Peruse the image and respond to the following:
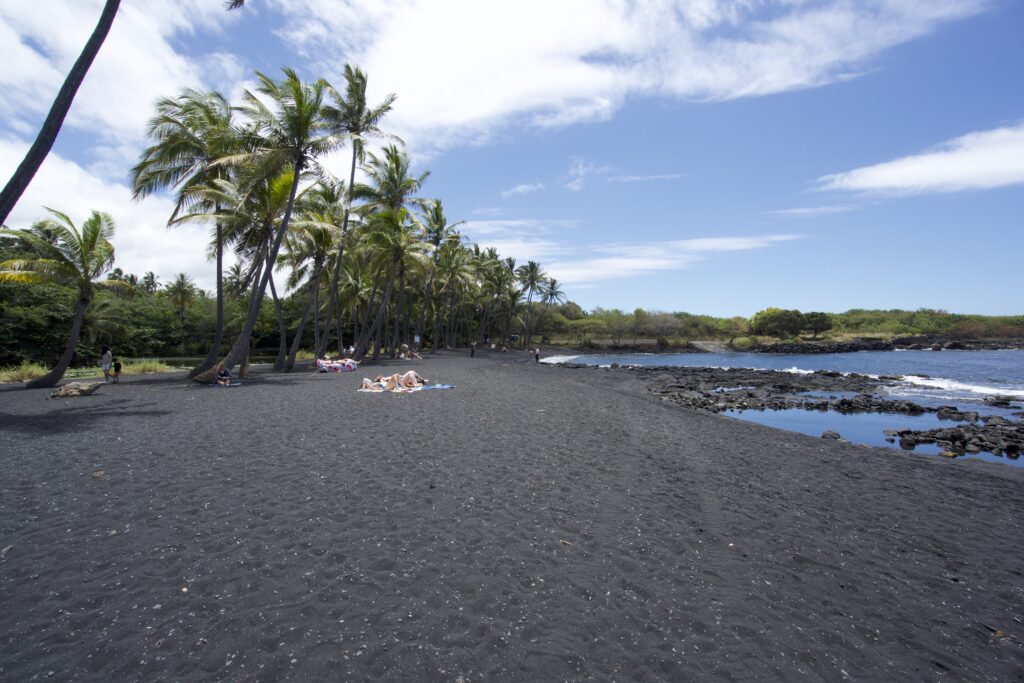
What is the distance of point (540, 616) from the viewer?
3869 mm

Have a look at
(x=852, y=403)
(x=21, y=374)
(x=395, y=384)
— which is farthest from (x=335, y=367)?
(x=852, y=403)

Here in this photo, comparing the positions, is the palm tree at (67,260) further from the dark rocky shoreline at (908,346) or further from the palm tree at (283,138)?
the dark rocky shoreline at (908,346)

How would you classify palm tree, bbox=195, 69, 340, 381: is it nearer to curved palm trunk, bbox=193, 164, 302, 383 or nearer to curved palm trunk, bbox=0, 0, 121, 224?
curved palm trunk, bbox=193, 164, 302, 383

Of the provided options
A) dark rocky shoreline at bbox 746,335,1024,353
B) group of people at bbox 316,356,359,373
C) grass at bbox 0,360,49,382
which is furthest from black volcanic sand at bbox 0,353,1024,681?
dark rocky shoreline at bbox 746,335,1024,353

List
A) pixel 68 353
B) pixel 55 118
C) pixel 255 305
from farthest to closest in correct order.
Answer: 1. pixel 255 305
2. pixel 68 353
3. pixel 55 118

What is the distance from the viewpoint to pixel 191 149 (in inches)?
768

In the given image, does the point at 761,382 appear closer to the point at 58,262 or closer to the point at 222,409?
the point at 222,409

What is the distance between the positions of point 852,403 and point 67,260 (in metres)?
29.5

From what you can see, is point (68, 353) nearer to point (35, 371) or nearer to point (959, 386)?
point (35, 371)

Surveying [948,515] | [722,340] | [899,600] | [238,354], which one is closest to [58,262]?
[238,354]

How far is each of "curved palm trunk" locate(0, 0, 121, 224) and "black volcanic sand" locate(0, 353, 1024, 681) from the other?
406cm

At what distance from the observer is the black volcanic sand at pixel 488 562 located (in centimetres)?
339

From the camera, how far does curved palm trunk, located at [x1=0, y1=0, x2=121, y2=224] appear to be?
7.32 meters

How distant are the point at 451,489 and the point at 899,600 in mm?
4882
